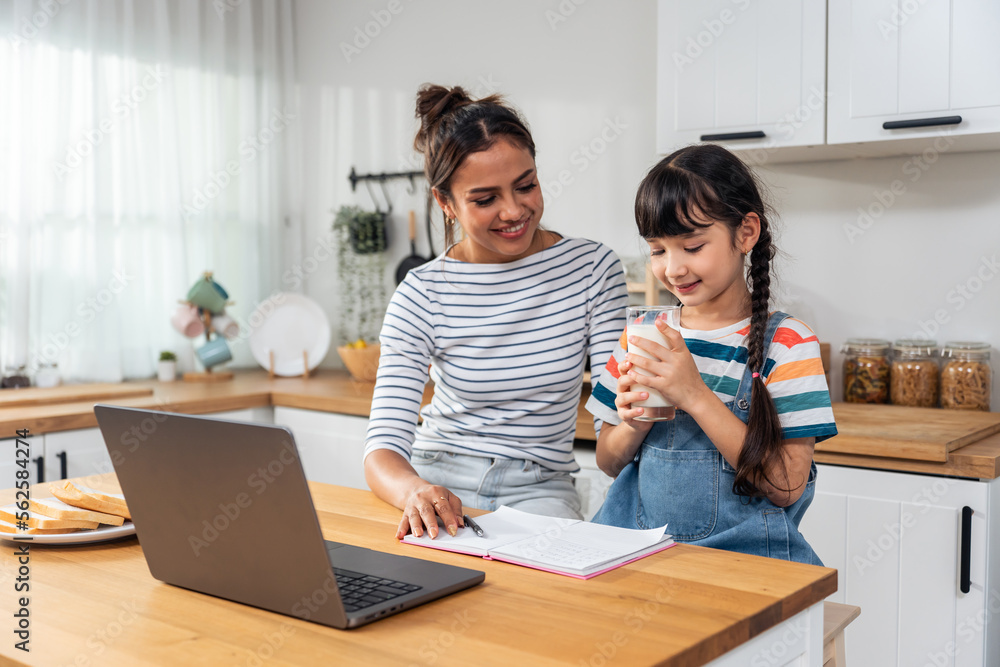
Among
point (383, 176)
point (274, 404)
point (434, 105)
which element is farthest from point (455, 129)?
point (383, 176)

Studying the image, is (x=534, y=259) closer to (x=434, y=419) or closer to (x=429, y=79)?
(x=434, y=419)

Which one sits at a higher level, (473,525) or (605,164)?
(605,164)

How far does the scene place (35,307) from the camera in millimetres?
2889

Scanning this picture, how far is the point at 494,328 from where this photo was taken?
5.23 ft

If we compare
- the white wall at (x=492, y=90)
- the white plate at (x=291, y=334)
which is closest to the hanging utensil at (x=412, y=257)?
the white wall at (x=492, y=90)

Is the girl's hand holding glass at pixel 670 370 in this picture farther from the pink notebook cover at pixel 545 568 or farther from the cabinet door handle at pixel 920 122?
the cabinet door handle at pixel 920 122

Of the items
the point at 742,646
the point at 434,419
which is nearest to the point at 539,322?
the point at 434,419

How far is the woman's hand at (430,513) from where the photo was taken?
1.13m

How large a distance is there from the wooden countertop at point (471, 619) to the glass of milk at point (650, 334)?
19cm

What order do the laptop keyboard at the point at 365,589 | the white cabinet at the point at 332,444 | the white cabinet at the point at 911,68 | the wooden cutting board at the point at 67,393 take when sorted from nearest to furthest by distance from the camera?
the laptop keyboard at the point at 365,589 → the white cabinet at the point at 911,68 → the wooden cutting board at the point at 67,393 → the white cabinet at the point at 332,444

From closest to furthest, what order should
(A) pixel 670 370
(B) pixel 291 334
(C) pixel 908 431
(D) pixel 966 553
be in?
(A) pixel 670 370 → (D) pixel 966 553 → (C) pixel 908 431 → (B) pixel 291 334

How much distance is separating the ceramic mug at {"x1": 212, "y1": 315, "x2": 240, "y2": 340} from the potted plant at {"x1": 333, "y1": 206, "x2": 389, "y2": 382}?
0.43 metres

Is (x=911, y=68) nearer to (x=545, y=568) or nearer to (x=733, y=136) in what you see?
(x=733, y=136)

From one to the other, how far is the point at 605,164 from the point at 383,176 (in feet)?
3.24
